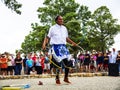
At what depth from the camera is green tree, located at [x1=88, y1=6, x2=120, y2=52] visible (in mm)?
73125

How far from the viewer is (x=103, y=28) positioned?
7519cm

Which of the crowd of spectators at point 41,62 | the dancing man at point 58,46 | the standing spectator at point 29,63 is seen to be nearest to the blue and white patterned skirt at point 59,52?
the dancing man at point 58,46

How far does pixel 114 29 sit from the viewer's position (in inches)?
2997

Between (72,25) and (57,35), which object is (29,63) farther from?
(72,25)

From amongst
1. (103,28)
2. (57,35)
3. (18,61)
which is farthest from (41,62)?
(103,28)

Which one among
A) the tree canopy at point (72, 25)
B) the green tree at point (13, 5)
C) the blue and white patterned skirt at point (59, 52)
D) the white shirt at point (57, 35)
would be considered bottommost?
the blue and white patterned skirt at point (59, 52)

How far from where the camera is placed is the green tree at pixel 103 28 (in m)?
73.1

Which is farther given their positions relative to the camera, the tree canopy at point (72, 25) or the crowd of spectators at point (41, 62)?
the tree canopy at point (72, 25)

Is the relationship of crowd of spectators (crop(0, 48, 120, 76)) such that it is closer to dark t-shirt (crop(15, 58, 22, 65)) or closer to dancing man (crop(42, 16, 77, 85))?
dark t-shirt (crop(15, 58, 22, 65))

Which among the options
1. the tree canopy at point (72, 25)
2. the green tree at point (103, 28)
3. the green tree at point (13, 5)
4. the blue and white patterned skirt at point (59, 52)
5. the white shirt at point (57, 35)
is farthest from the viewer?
the green tree at point (103, 28)

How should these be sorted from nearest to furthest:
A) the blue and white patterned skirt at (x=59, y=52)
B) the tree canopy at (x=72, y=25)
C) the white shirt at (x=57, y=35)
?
the blue and white patterned skirt at (x=59, y=52) < the white shirt at (x=57, y=35) < the tree canopy at (x=72, y=25)

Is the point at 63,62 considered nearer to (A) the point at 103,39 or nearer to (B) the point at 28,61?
(B) the point at 28,61

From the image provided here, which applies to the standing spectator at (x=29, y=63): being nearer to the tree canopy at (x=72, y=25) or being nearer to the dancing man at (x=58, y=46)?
the dancing man at (x=58, y=46)

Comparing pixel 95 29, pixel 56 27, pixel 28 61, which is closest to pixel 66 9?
pixel 95 29
